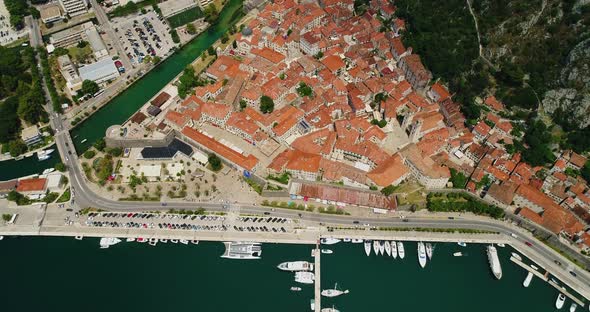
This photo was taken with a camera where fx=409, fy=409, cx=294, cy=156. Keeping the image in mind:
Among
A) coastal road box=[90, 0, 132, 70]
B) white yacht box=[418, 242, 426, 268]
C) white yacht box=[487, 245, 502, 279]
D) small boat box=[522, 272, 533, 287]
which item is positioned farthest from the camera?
coastal road box=[90, 0, 132, 70]

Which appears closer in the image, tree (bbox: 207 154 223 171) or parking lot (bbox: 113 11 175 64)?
tree (bbox: 207 154 223 171)

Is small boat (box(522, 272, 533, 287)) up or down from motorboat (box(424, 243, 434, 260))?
down

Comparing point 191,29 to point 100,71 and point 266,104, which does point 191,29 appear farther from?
point 266,104

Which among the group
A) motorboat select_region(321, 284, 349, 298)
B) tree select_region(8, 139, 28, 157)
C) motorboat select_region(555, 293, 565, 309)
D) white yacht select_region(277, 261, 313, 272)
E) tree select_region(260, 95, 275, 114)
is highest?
tree select_region(260, 95, 275, 114)

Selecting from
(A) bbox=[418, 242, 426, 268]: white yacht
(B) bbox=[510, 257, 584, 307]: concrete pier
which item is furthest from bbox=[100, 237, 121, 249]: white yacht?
(B) bbox=[510, 257, 584, 307]: concrete pier

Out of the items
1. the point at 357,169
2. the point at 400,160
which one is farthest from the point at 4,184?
the point at 400,160

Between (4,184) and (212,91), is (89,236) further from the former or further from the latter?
(212,91)

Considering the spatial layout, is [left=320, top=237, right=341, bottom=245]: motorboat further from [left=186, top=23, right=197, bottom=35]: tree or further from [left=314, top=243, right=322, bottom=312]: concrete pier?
[left=186, top=23, right=197, bottom=35]: tree
